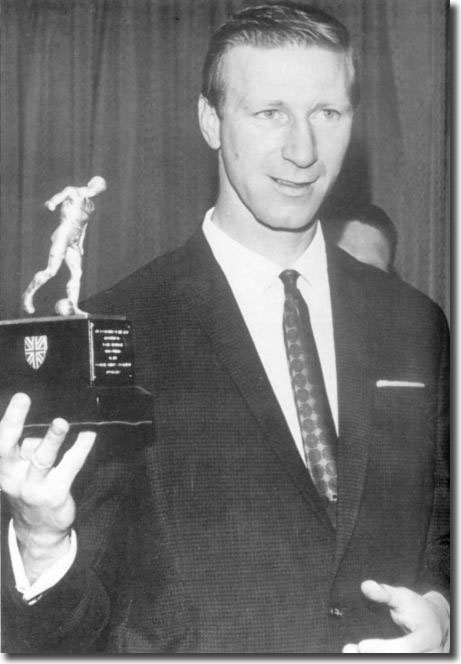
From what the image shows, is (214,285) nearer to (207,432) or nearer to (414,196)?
(207,432)

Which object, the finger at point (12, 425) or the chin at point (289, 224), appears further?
the chin at point (289, 224)

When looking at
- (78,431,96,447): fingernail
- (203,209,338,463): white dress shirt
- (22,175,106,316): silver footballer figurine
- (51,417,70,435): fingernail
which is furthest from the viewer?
(203,209,338,463): white dress shirt

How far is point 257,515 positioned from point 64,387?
50 cm

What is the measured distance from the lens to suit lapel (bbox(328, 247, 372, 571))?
6.18ft

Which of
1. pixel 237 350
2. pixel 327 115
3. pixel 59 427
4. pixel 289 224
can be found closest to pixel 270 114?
pixel 327 115

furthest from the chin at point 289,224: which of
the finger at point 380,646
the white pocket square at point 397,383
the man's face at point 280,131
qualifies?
the finger at point 380,646

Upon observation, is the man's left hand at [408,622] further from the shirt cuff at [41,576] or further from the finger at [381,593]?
the shirt cuff at [41,576]

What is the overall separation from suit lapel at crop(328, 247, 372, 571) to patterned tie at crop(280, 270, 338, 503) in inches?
1.1

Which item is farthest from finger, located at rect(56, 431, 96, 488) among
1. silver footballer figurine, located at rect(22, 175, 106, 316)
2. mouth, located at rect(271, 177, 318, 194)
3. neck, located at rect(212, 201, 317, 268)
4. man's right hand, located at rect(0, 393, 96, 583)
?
mouth, located at rect(271, 177, 318, 194)

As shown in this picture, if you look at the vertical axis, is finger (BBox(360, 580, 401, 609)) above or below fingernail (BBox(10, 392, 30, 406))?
below

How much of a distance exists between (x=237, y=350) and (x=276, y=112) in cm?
54

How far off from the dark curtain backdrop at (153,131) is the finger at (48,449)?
50cm

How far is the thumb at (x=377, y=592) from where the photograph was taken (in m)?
1.83

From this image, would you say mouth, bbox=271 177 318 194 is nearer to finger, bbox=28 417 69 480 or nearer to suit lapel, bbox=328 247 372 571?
suit lapel, bbox=328 247 372 571
